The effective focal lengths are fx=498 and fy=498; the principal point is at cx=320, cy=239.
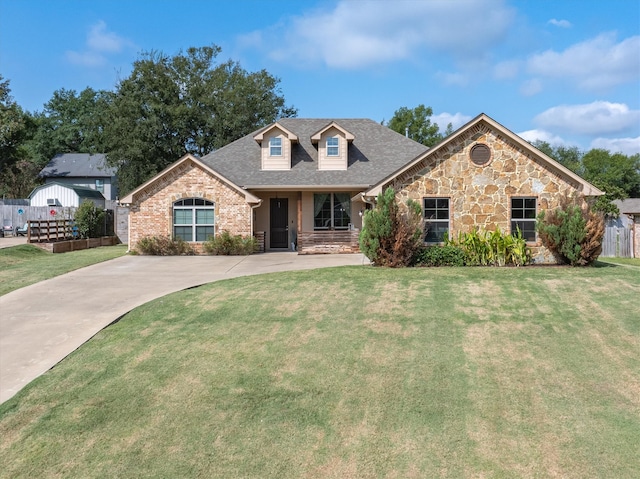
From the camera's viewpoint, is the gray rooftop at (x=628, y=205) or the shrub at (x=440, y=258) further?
the gray rooftop at (x=628, y=205)

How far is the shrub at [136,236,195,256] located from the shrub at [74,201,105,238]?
585cm

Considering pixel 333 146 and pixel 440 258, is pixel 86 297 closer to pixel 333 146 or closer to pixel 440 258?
pixel 440 258

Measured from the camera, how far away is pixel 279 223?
73.7 feet

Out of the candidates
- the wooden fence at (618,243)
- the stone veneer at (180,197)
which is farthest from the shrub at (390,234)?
the wooden fence at (618,243)

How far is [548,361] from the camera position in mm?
7410

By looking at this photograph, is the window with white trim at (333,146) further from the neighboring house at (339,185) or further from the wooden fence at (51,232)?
the wooden fence at (51,232)

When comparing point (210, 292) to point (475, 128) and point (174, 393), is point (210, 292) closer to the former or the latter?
point (174, 393)

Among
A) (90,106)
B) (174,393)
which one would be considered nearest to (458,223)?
(174,393)

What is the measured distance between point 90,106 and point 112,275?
225 feet

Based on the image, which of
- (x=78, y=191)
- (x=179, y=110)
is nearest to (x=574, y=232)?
(x=179, y=110)

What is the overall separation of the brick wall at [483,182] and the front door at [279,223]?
7125mm

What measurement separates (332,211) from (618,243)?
48.1ft

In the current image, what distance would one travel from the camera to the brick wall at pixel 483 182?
16.4m

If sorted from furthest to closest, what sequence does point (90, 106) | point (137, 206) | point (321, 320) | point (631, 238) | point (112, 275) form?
point (90, 106)
point (631, 238)
point (137, 206)
point (112, 275)
point (321, 320)
